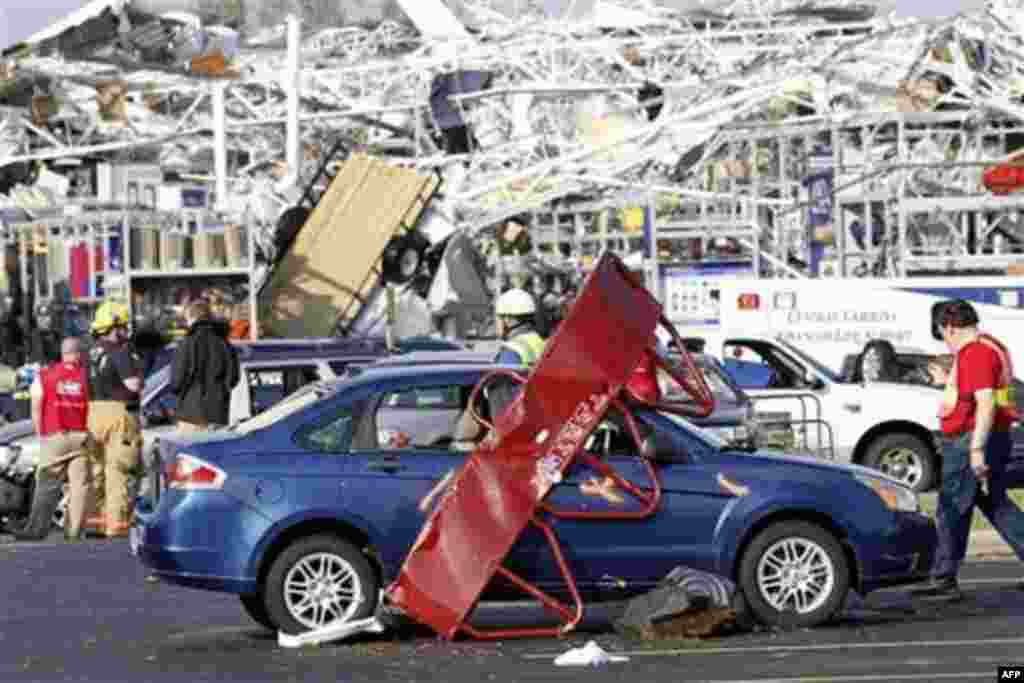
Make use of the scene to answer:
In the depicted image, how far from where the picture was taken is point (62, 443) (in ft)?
74.9

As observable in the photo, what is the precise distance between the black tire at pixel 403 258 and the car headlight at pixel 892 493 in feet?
68.3

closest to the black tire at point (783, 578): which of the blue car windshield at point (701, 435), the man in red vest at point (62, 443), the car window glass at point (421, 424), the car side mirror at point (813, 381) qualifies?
the blue car windshield at point (701, 435)

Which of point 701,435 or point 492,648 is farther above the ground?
point 701,435

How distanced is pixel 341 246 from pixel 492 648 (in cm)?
2157

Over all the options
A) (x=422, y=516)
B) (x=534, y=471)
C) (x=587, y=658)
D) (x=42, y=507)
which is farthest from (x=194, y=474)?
(x=42, y=507)

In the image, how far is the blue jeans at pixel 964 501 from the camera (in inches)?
618

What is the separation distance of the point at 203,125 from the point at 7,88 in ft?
16.9

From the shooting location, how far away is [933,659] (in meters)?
12.7

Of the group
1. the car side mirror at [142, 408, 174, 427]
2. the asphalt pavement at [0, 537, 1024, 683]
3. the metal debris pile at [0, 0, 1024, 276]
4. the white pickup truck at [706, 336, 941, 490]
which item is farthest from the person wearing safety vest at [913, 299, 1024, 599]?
the metal debris pile at [0, 0, 1024, 276]

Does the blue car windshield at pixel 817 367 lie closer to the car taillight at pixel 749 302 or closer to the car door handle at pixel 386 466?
the car taillight at pixel 749 302

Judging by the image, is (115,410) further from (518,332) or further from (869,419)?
(869,419)

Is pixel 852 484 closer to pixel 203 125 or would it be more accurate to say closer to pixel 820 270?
pixel 820 270

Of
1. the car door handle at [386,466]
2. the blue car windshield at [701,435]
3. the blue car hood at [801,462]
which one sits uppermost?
the blue car windshield at [701,435]

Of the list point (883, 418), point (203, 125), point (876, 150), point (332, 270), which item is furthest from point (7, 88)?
point (883, 418)
